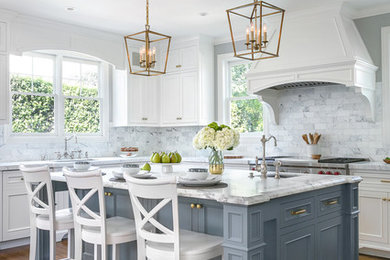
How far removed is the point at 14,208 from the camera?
4770 millimetres

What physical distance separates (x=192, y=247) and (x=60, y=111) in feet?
13.9

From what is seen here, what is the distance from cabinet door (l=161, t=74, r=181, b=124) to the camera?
6.54 meters

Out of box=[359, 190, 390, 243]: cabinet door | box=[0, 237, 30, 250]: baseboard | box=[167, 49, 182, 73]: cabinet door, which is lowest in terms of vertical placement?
box=[0, 237, 30, 250]: baseboard

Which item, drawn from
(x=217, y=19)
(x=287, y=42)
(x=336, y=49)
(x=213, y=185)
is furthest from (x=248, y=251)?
(x=217, y=19)

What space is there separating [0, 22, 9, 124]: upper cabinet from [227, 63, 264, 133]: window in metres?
3.22

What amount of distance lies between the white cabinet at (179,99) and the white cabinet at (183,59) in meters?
0.11

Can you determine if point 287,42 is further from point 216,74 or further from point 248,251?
point 248,251

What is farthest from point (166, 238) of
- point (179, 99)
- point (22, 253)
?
point (179, 99)

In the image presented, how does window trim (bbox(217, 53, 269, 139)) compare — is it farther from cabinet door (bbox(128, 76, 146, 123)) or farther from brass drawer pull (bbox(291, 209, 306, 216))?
brass drawer pull (bbox(291, 209, 306, 216))

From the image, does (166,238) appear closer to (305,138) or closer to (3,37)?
(305,138)

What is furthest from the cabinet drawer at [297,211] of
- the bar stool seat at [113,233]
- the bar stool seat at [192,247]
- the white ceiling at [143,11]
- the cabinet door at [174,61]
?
the cabinet door at [174,61]

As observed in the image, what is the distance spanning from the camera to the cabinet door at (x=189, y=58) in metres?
6.31

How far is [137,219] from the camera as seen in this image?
2.52m

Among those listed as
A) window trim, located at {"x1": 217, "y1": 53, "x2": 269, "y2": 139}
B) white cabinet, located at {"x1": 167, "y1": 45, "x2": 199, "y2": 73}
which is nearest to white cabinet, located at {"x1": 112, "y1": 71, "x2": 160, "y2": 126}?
white cabinet, located at {"x1": 167, "y1": 45, "x2": 199, "y2": 73}
